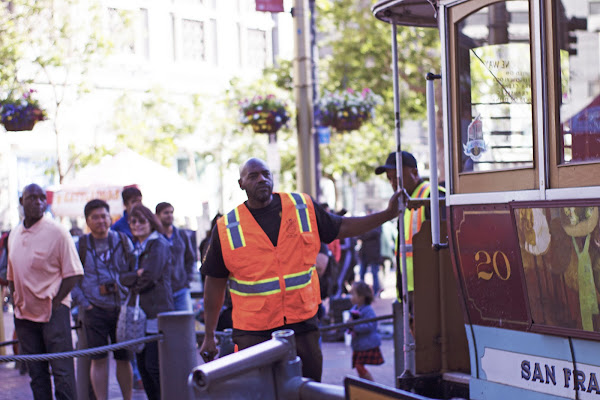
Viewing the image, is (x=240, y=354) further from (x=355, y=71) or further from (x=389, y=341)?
(x=355, y=71)

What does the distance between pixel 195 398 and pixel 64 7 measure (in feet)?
65.5

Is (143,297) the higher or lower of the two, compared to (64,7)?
lower

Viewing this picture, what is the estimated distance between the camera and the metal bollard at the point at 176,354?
681 centimetres

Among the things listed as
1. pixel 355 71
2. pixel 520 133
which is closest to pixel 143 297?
pixel 520 133

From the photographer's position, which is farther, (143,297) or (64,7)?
(64,7)

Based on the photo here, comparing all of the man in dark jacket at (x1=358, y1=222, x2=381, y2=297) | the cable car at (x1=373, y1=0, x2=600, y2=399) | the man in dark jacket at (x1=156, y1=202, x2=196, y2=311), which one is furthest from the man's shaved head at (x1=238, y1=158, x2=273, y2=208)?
the man in dark jacket at (x1=358, y1=222, x2=381, y2=297)

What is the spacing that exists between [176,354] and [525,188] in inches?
121

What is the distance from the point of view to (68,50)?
73.9ft

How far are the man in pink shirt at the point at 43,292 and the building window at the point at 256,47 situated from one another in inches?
1379

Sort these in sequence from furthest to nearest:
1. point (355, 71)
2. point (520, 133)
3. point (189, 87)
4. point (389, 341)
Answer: point (189, 87) < point (355, 71) < point (389, 341) < point (520, 133)

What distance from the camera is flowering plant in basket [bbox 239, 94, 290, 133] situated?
1257 centimetres

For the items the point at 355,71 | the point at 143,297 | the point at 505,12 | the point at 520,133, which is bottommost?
the point at 143,297

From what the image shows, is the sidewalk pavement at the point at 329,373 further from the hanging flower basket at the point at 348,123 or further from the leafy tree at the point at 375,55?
the leafy tree at the point at 375,55

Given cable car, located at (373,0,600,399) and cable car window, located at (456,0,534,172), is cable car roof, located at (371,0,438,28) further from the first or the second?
cable car window, located at (456,0,534,172)
